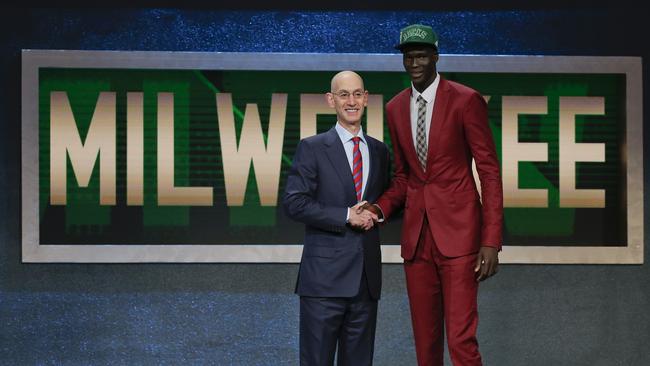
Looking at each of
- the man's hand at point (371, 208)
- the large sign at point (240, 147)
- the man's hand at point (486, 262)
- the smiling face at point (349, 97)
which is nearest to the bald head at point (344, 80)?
the smiling face at point (349, 97)

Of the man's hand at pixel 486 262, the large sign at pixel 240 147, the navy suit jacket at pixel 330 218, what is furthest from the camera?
the large sign at pixel 240 147

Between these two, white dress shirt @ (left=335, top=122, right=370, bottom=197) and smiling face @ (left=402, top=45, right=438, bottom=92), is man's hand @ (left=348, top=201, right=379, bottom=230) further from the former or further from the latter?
smiling face @ (left=402, top=45, right=438, bottom=92)

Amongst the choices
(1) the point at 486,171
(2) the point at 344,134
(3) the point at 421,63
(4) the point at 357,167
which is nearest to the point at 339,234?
(4) the point at 357,167

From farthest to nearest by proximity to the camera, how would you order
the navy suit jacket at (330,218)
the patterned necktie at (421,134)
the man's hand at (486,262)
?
1. the navy suit jacket at (330,218)
2. the patterned necktie at (421,134)
3. the man's hand at (486,262)

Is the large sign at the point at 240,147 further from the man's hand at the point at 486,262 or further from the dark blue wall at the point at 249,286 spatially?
the man's hand at the point at 486,262

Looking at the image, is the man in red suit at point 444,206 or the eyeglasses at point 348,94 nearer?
the man in red suit at point 444,206

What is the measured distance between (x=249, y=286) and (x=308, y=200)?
1.45m

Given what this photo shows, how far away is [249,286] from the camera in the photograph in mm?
4645

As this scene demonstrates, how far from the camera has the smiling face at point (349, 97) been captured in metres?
3.34

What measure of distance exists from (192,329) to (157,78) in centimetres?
133

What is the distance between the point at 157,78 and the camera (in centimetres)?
463

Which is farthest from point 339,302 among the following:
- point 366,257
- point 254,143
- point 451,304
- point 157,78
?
point 157,78

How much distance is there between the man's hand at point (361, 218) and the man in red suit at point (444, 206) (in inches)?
5.4

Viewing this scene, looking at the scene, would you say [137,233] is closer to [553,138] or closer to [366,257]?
[366,257]
